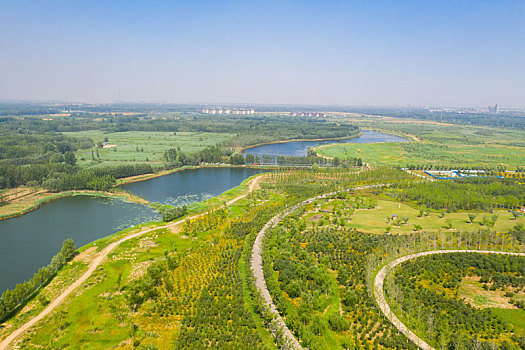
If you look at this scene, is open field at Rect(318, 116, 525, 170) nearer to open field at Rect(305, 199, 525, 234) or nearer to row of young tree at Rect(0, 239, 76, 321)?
open field at Rect(305, 199, 525, 234)

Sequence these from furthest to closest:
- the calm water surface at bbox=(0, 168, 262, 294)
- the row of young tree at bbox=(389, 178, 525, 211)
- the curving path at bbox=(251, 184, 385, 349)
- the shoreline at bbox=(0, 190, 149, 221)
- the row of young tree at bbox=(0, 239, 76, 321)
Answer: the shoreline at bbox=(0, 190, 149, 221) → the row of young tree at bbox=(389, 178, 525, 211) → the calm water surface at bbox=(0, 168, 262, 294) → the row of young tree at bbox=(0, 239, 76, 321) → the curving path at bbox=(251, 184, 385, 349)

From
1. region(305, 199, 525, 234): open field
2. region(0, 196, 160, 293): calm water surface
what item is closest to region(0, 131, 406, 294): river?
region(0, 196, 160, 293): calm water surface

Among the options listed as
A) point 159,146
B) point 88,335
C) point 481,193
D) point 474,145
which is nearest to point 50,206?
point 88,335

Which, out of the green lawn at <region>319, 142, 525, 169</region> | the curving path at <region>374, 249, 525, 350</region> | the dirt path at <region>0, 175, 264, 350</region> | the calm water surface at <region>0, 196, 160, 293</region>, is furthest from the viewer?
the green lawn at <region>319, 142, 525, 169</region>

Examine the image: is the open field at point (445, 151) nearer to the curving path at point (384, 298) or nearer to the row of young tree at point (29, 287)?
the curving path at point (384, 298)

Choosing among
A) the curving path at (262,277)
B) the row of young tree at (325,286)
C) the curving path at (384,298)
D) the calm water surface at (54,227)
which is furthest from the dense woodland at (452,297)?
the calm water surface at (54,227)

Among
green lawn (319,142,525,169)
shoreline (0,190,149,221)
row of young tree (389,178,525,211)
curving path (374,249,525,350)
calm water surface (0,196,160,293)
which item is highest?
green lawn (319,142,525,169)
